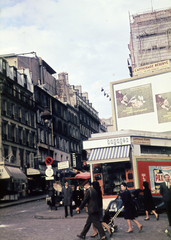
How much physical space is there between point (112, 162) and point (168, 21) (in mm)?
39470

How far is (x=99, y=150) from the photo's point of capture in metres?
20.9

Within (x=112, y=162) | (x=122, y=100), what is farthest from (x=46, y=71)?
(x=112, y=162)

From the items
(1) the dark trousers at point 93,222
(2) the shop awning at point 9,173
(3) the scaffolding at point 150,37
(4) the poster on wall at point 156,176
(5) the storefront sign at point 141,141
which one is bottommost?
(1) the dark trousers at point 93,222

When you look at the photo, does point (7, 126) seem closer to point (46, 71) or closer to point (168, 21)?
point (46, 71)

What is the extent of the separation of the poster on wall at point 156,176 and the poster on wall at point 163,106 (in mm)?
14700

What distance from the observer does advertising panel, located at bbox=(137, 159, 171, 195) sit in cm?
1922

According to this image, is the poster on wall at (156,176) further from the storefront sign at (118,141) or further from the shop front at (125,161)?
the storefront sign at (118,141)

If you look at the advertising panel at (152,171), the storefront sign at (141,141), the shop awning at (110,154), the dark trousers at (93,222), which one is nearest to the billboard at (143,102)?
the storefront sign at (141,141)

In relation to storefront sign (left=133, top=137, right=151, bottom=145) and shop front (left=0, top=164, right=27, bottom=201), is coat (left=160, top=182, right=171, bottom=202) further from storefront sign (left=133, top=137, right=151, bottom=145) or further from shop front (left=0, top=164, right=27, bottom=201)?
shop front (left=0, top=164, right=27, bottom=201)

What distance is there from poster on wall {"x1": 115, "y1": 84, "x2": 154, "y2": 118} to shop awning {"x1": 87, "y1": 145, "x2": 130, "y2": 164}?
15419 mm

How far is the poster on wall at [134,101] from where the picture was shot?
35094 mm

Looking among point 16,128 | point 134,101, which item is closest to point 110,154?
point 134,101

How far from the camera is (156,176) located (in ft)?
63.8

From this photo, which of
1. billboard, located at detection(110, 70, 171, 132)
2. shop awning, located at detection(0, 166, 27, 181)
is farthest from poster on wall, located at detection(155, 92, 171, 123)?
shop awning, located at detection(0, 166, 27, 181)
